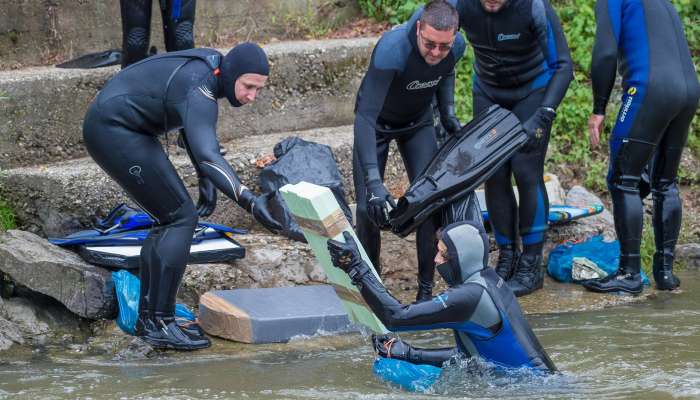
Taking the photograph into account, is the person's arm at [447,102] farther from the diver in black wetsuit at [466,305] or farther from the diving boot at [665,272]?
the diving boot at [665,272]

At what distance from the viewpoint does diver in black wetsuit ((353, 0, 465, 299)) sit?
593 cm

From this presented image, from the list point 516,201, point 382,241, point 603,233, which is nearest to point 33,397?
point 382,241

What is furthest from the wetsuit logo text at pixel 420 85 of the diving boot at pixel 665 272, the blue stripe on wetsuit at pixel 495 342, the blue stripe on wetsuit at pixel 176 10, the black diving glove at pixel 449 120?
the blue stripe on wetsuit at pixel 176 10

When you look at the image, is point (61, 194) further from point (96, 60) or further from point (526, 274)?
point (526, 274)

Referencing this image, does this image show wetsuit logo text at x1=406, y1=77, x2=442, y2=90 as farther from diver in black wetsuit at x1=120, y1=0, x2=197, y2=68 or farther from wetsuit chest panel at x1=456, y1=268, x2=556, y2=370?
diver in black wetsuit at x1=120, y1=0, x2=197, y2=68

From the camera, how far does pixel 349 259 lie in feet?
16.0

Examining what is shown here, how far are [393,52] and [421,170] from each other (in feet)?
2.41

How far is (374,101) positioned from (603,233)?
2.45 m

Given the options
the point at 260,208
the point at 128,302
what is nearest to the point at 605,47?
the point at 260,208

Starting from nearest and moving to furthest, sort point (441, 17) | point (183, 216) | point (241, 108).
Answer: point (441, 17), point (183, 216), point (241, 108)

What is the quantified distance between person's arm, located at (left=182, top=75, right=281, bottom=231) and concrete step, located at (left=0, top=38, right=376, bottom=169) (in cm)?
228

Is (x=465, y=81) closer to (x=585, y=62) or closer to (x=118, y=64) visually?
Answer: (x=585, y=62)

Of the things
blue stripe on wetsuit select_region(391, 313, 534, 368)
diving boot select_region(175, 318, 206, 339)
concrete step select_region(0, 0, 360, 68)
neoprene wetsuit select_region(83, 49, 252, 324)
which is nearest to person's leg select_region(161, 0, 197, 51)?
concrete step select_region(0, 0, 360, 68)

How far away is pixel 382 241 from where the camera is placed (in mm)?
7359
